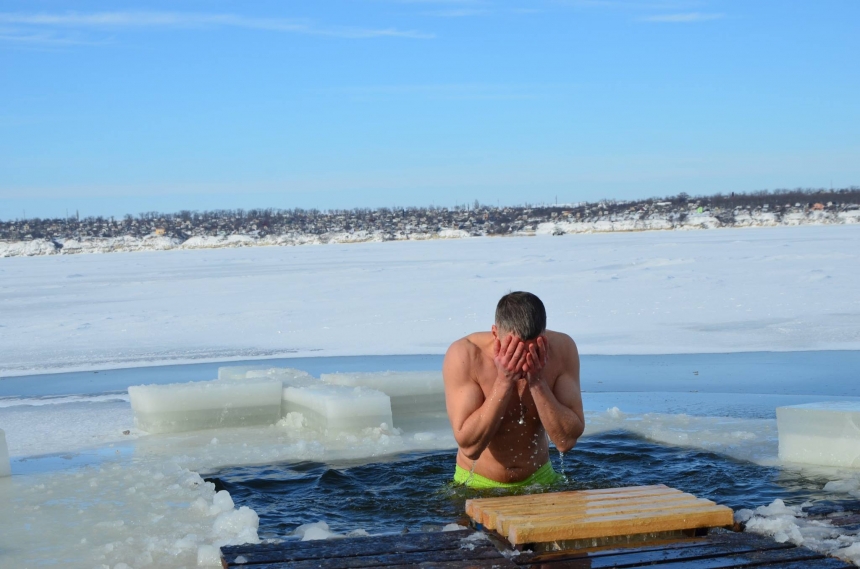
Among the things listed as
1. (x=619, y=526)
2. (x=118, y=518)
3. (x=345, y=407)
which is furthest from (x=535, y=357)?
(x=345, y=407)

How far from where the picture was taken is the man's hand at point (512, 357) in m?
3.36

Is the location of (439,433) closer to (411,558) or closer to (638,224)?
(411,558)

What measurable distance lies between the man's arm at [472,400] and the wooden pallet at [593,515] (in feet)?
1.12

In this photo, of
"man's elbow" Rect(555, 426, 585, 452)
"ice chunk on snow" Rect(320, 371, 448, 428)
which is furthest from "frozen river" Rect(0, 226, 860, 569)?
"man's elbow" Rect(555, 426, 585, 452)

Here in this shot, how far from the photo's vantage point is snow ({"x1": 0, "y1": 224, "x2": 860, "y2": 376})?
10164 mm

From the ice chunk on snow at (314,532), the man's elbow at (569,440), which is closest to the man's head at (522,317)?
the man's elbow at (569,440)

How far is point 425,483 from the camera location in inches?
182

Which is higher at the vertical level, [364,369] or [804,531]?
[804,531]

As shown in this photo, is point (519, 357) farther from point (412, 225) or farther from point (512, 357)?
point (412, 225)

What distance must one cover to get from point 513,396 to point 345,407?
6.66 feet

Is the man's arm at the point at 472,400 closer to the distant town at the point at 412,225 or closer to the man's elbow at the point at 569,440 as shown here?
the man's elbow at the point at 569,440

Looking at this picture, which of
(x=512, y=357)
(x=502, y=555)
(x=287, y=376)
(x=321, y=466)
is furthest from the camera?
(x=287, y=376)

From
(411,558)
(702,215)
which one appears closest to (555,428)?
(411,558)

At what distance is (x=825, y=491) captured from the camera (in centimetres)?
413
